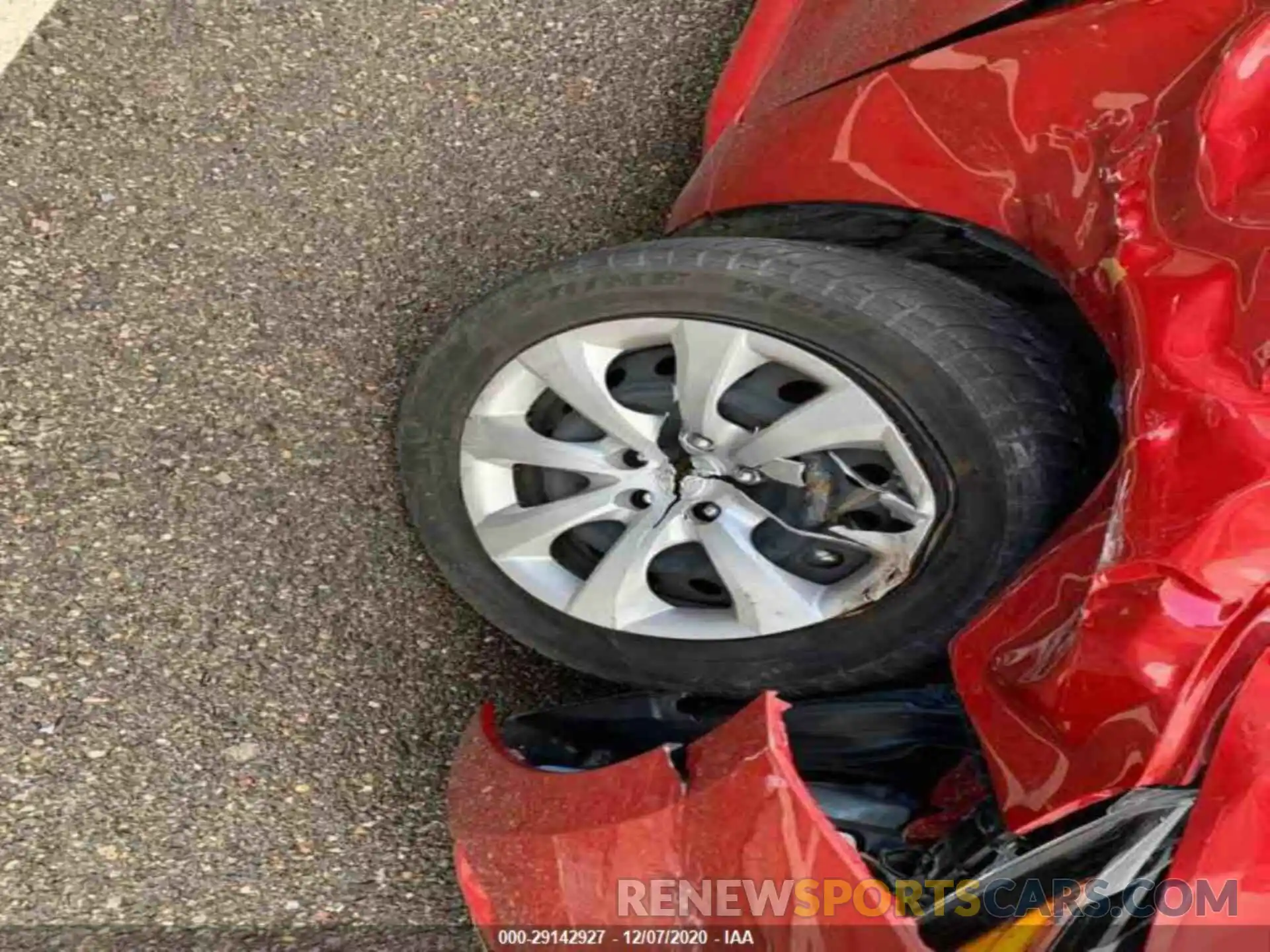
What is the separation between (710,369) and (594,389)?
0.69ft

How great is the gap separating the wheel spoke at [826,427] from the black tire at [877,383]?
0.03 meters

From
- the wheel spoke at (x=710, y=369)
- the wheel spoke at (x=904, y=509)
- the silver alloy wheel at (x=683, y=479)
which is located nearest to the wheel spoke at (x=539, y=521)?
the silver alloy wheel at (x=683, y=479)

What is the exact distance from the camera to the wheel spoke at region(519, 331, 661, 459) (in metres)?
2.16

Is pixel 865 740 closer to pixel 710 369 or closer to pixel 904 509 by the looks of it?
pixel 904 509

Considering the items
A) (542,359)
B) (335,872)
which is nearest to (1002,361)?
(542,359)

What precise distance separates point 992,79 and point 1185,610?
0.85 metres

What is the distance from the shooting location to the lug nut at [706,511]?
85.3 inches

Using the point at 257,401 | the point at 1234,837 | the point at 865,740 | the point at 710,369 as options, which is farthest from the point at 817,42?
the point at 1234,837

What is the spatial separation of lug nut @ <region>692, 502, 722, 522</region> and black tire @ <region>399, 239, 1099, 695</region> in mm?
220

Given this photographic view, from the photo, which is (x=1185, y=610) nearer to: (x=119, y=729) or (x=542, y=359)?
(x=542, y=359)

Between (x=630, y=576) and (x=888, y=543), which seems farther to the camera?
(x=630, y=576)

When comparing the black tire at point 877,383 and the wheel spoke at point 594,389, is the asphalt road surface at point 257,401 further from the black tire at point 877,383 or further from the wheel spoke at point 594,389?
the wheel spoke at point 594,389

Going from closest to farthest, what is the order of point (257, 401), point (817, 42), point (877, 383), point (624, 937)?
1. point (624, 937)
2. point (877, 383)
3. point (817, 42)
4. point (257, 401)

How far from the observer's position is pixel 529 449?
2242mm
